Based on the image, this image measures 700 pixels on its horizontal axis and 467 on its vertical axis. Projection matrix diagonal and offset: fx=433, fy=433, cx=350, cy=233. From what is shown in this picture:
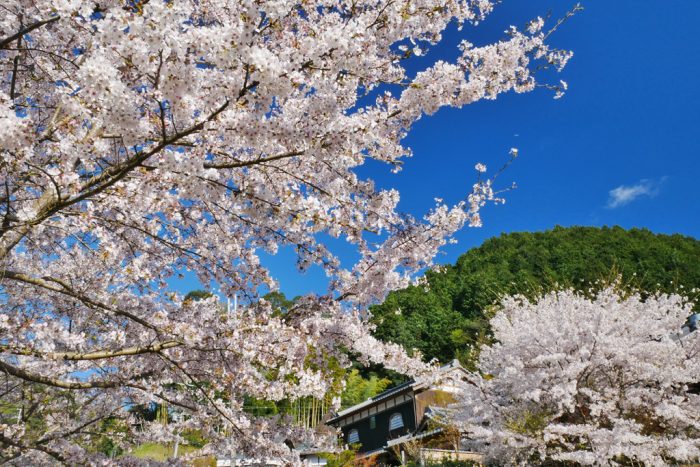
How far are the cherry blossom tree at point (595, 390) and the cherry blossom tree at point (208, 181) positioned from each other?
16.3ft

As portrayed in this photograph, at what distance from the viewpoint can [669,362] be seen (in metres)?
9.02

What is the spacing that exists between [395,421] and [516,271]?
3896cm

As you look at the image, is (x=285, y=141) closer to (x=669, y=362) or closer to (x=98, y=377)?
(x=98, y=377)

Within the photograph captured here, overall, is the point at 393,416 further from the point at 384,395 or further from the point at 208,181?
the point at 208,181

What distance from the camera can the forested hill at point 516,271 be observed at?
4462 cm

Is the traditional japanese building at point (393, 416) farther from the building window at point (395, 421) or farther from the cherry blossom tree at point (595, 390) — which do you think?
the cherry blossom tree at point (595, 390)

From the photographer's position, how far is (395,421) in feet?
73.9

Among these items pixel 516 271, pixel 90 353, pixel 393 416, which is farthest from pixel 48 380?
pixel 516 271

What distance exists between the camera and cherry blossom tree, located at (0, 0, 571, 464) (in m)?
2.56

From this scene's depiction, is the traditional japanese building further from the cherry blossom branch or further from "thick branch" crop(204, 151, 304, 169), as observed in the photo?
"thick branch" crop(204, 151, 304, 169)

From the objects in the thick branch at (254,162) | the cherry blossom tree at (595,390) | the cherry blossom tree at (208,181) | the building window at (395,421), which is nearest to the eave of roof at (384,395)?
the building window at (395,421)

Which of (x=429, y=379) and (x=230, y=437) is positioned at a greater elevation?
(x=429, y=379)

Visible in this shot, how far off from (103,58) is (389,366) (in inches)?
192

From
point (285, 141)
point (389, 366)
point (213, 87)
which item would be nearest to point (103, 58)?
point (213, 87)
